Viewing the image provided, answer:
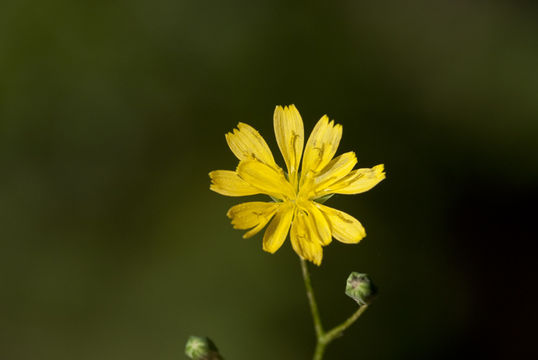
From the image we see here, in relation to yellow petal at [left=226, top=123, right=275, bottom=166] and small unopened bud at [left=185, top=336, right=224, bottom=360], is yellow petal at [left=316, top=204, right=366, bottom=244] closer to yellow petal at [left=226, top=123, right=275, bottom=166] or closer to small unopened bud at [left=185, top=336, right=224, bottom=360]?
yellow petal at [left=226, top=123, right=275, bottom=166]

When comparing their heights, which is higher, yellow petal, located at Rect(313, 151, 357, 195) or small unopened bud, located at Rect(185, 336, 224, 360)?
yellow petal, located at Rect(313, 151, 357, 195)

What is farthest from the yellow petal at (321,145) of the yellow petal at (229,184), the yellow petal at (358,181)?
the yellow petal at (229,184)

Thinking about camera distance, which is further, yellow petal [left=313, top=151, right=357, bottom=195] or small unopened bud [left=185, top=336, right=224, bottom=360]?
yellow petal [left=313, top=151, right=357, bottom=195]

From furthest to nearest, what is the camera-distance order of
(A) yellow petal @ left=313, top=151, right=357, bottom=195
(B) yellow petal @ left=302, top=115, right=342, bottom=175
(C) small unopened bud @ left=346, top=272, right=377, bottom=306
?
(B) yellow petal @ left=302, top=115, right=342, bottom=175 → (A) yellow petal @ left=313, top=151, right=357, bottom=195 → (C) small unopened bud @ left=346, top=272, right=377, bottom=306

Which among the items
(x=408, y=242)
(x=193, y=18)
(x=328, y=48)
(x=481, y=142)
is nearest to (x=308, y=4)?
(x=328, y=48)

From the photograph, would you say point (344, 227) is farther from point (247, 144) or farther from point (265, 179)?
point (247, 144)

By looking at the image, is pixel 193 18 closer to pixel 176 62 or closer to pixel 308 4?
pixel 176 62

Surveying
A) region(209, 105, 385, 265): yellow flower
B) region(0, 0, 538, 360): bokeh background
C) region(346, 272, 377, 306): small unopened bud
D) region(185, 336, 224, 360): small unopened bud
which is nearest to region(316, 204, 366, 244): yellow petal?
region(209, 105, 385, 265): yellow flower

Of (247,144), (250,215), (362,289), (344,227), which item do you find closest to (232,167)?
(247,144)

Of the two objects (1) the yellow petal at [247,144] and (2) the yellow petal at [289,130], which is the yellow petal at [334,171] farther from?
(1) the yellow petal at [247,144]
